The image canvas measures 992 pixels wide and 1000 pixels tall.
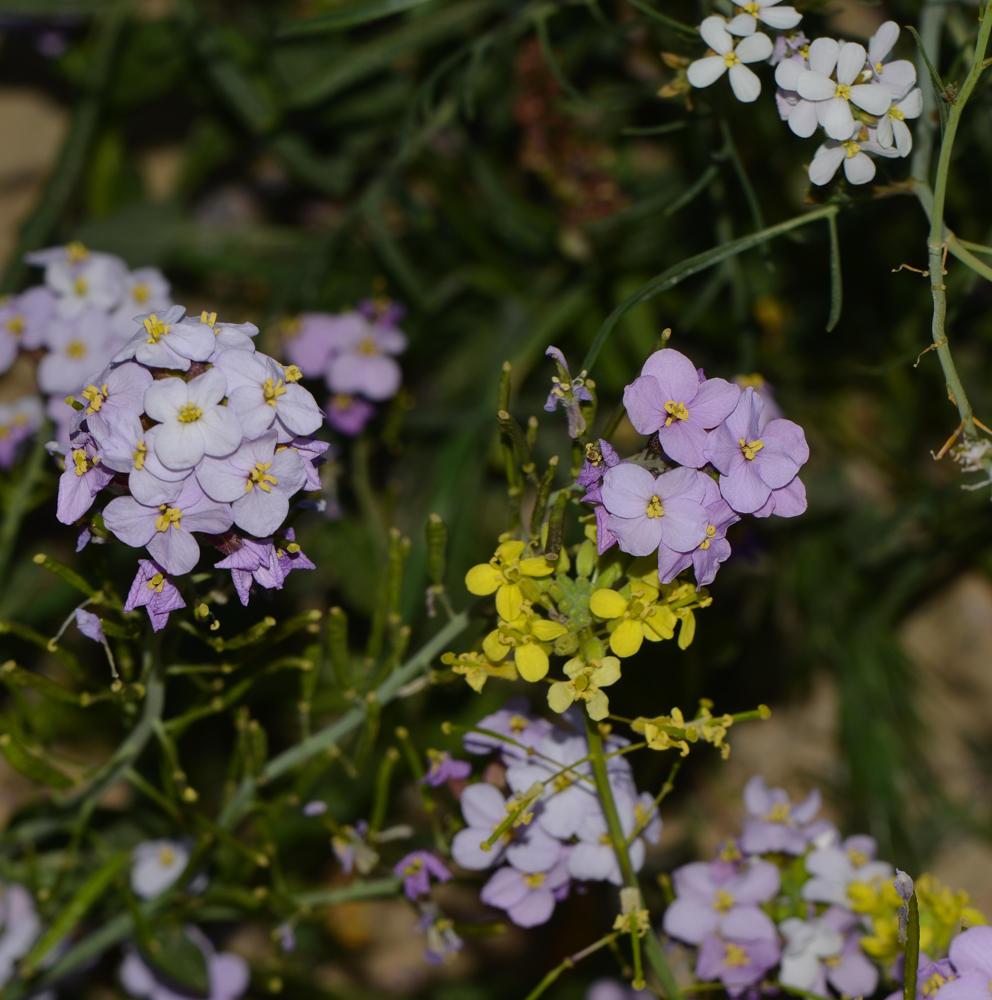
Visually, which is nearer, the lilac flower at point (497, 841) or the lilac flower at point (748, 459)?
the lilac flower at point (748, 459)

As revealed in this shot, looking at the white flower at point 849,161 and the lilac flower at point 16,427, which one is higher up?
the white flower at point 849,161

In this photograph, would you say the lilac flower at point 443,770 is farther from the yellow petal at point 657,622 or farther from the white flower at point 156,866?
the white flower at point 156,866

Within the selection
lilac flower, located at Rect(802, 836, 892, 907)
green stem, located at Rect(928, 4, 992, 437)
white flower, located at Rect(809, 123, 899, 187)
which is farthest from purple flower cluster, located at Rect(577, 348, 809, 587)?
lilac flower, located at Rect(802, 836, 892, 907)

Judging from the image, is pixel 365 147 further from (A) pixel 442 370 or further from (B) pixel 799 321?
(B) pixel 799 321

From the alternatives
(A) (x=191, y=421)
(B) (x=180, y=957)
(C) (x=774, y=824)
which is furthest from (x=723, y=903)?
(A) (x=191, y=421)

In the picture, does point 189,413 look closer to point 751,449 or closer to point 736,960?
point 751,449

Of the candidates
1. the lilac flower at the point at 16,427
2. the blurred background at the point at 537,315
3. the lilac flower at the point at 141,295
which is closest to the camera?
the lilac flower at the point at 141,295

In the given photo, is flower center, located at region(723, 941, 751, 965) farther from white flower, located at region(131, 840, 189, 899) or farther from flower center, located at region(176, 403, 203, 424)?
flower center, located at region(176, 403, 203, 424)

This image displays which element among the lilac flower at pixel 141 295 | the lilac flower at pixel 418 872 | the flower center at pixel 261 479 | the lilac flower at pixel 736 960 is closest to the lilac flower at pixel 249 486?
the flower center at pixel 261 479
